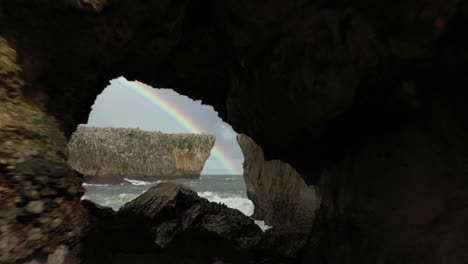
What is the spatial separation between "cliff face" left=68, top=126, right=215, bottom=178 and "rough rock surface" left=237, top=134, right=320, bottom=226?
81.7 ft

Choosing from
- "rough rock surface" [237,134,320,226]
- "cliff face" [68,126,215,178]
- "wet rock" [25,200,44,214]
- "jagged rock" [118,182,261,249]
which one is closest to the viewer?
"wet rock" [25,200,44,214]

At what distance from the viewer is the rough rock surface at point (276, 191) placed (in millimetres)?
12445

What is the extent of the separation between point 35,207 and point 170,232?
226 cm

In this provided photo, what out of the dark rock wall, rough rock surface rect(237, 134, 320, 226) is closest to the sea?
rough rock surface rect(237, 134, 320, 226)

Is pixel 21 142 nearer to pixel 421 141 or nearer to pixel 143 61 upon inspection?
pixel 143 61

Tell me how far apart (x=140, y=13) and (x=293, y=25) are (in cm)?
155

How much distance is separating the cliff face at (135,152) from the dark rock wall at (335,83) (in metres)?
35.2

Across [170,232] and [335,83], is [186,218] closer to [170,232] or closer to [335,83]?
[170,232]

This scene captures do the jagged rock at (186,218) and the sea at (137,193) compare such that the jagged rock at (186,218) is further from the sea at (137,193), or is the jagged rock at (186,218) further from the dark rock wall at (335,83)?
the sea at (137,193)

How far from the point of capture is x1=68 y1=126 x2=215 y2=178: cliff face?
3641 centimetres

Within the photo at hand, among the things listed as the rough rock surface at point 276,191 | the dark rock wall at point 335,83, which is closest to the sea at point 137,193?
the rough rock surface at point 276,191

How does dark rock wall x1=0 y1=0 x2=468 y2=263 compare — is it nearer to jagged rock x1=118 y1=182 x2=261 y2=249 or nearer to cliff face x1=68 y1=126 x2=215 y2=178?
jagged rock x1=118 y1=182 x2=261 y2=249

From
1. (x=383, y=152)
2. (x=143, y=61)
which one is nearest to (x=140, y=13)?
(x=143, y=61)

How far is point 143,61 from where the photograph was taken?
12.8 ft
